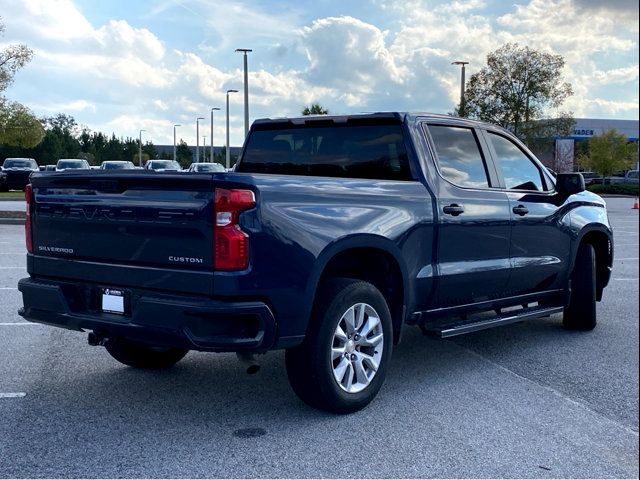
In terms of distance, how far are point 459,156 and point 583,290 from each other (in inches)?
86.1

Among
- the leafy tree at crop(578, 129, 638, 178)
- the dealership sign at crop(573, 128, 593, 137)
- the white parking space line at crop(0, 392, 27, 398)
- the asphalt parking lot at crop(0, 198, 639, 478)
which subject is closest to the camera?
the asphalt parking lot at crop(0, 198, 639, 478)

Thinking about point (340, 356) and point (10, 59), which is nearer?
point (340, 356)

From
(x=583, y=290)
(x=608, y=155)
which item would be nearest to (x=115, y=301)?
(x=583, y=290)

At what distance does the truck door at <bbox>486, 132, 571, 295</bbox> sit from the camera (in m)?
6.25

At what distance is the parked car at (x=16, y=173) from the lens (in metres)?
37.3

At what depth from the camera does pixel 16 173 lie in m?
37.4

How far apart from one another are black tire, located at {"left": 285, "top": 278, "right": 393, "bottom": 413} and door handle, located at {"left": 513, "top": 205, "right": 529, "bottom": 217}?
1817 millimetres

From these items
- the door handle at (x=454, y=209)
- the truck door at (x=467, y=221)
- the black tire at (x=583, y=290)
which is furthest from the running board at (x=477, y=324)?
the door handle at (x=454, y=209)

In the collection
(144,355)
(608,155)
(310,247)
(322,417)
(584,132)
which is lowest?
(322,417)

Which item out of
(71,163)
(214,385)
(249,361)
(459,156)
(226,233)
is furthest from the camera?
(71,163)

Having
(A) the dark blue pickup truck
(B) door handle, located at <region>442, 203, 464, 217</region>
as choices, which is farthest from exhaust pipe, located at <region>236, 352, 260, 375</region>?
(B) door handle, located at <region>442, 203, 464, 217</region>

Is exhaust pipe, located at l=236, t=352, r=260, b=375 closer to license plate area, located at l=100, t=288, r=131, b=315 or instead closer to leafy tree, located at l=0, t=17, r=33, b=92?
license plate area, located at l=100, t=288, r=131, b=315

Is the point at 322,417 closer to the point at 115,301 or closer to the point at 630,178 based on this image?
the point at 115,301

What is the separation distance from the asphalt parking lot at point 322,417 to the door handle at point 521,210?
122 cm
